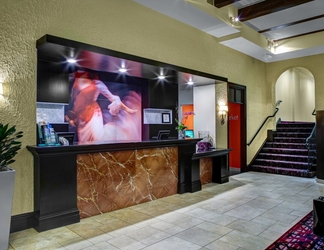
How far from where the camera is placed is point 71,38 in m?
4.05

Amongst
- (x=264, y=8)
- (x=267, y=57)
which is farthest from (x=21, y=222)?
(x=267, y=57)

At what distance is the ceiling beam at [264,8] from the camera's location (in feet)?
17.3

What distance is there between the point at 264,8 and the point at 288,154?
4692 millimetres

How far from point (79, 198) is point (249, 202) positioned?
3.00 m

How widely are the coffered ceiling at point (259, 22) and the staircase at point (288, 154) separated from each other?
8.61 feet

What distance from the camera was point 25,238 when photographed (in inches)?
126

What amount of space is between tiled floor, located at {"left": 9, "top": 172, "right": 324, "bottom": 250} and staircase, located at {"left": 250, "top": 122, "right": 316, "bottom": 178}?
80.4 inches

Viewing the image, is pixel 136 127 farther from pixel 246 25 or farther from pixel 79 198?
pixel 246 25

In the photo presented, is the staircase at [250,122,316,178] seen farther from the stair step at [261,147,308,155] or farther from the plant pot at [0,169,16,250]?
the plant pot at [0,169,16,250]

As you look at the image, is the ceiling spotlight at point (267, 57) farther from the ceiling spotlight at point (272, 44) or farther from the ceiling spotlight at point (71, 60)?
the ceiling spotlight at point (71, 60)

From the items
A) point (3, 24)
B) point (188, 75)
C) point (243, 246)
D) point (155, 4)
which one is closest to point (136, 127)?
point (188, 75)

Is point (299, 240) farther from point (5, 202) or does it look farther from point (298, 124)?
point (298, 124)

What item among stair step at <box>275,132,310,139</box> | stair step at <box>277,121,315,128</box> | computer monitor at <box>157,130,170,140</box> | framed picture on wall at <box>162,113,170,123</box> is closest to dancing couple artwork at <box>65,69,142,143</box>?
framed picture on wall at <box>162,113,170,123</box>

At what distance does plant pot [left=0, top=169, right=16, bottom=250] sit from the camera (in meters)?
2.80
